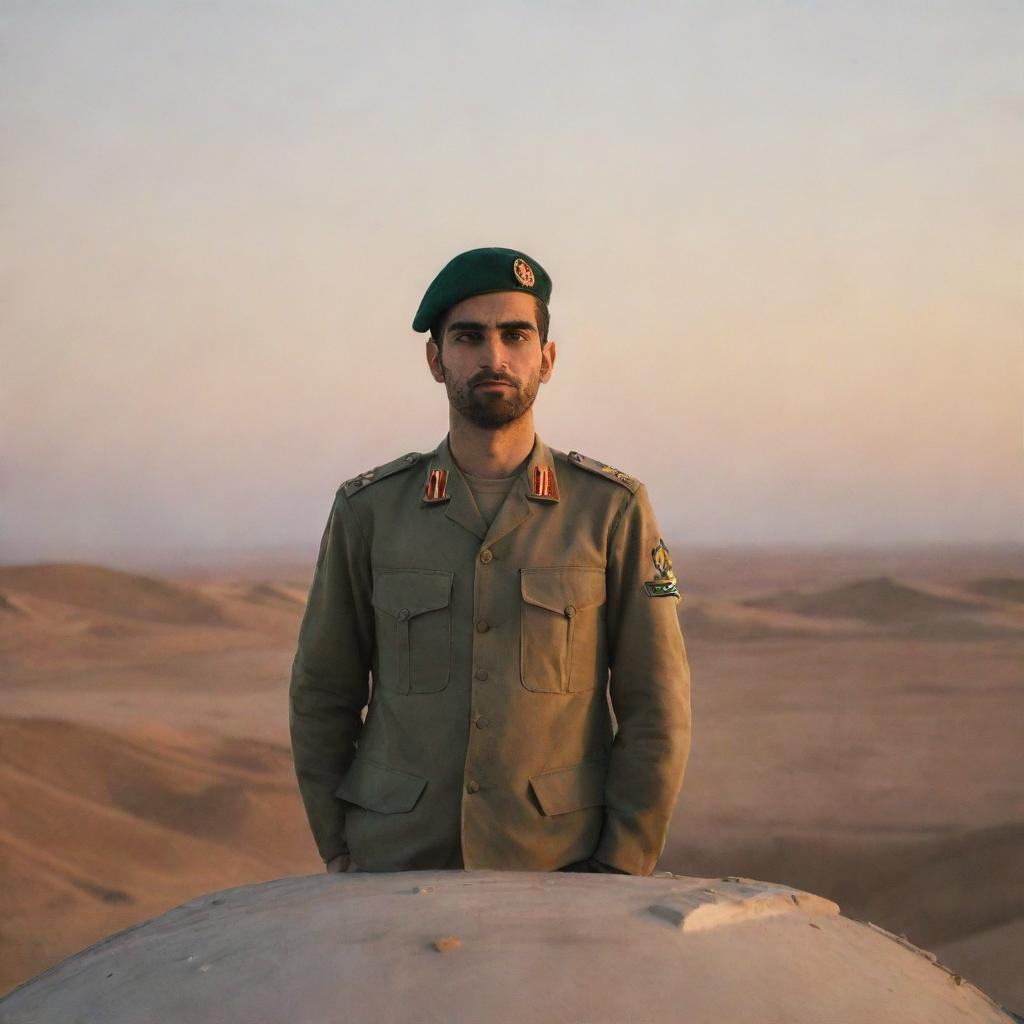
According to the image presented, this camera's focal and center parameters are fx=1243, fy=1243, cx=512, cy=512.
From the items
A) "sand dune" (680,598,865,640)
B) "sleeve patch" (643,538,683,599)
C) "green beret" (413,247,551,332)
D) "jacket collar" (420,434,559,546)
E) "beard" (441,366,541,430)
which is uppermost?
"green beret" (413,247,551,332)

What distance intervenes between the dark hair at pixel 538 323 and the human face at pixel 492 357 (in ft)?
0.05

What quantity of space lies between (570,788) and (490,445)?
566 mm

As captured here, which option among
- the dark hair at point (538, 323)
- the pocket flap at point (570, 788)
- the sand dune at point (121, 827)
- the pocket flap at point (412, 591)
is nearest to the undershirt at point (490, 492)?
the pocket flap at point (412, 591)

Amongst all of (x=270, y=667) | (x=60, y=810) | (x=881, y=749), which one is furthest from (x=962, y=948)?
(x=270, y=667)

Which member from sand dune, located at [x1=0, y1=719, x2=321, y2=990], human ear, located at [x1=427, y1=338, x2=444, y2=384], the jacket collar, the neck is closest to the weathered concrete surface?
the jacket collar

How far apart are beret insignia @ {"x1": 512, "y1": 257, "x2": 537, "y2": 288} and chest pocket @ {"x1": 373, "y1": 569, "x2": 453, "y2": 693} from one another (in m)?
0.49

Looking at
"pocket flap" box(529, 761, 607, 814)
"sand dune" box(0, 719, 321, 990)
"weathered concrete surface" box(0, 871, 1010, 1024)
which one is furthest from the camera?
"sand dune" box(0, 719, 321, 990)

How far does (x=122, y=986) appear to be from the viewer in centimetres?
134

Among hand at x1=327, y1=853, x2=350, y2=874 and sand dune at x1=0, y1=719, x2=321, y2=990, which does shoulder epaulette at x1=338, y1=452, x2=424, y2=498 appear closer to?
hand at x1=327, y1=853, x2=350, y2=874

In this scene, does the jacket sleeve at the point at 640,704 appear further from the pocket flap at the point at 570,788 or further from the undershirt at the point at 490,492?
the undershirt at the point at 490,492

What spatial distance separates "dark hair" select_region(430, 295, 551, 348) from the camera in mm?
2037

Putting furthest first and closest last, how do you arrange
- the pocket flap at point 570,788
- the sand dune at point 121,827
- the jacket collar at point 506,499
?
the sand dune at point 121,827 → the jacket collar at point 506,499 → the pocket flap at point 570,788

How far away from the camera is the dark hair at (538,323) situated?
2.04 m

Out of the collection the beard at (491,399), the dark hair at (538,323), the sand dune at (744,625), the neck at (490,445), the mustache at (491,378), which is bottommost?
the sand dune at (744,625)
